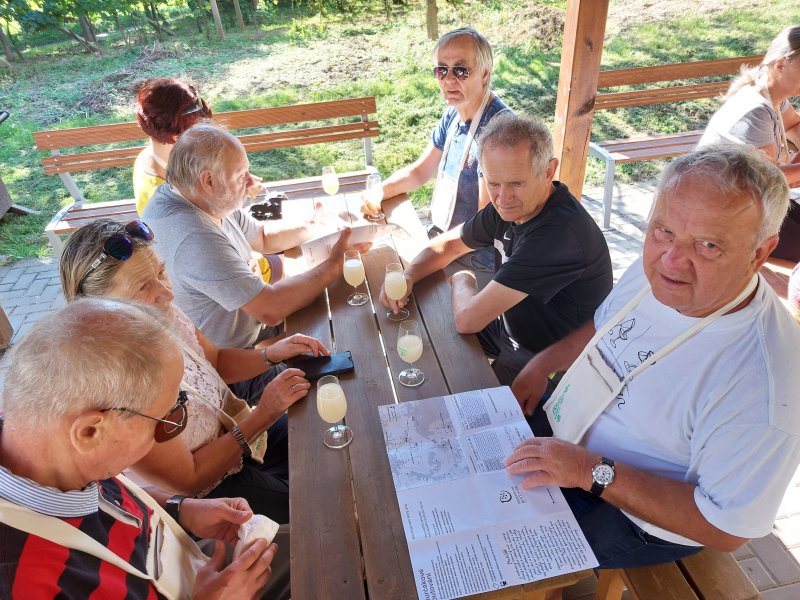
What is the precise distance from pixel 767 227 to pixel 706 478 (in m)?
0.73

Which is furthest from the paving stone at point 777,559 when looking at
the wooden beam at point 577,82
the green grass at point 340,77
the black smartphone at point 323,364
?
the green grass at point 340,77

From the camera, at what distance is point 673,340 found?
5.47 feet

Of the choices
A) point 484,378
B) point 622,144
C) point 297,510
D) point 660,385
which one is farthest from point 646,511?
point 622,144

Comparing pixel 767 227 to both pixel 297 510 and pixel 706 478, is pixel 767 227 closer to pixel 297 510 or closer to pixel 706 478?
pixel 706 478

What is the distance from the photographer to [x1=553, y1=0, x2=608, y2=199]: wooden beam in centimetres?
376

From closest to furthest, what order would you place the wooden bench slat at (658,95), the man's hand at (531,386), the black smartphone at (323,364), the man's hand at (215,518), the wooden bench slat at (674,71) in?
the man's hand at (215,518) → the black smartphone at (323,364) → the man's hand at (531,386) → the wooden bench slat at (674,71) → the wooden bench slat at (658,95)

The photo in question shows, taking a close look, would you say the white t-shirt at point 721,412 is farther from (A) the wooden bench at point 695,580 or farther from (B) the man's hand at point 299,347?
(B) the man's hand at point 299,347

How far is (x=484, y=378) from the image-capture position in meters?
2.06

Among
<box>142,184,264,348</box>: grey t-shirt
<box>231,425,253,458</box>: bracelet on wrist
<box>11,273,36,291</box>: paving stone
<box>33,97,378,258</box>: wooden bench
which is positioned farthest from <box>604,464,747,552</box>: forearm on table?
<box>11,273,36,291</box>: paving stone

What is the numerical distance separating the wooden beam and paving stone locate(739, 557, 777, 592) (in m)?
3.00

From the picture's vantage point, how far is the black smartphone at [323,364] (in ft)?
7.03

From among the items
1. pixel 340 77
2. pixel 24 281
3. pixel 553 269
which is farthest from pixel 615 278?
pixel 340 77

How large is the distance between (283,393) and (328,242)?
1.19 m

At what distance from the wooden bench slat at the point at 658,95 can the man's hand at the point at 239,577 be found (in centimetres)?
525
